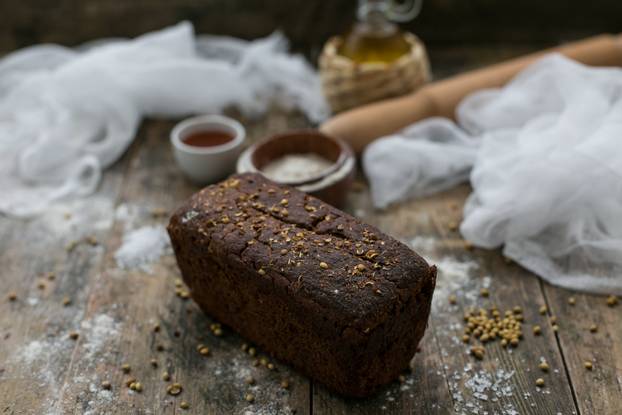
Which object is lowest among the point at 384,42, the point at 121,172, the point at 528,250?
the point at 121,172

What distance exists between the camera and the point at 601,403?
168cm

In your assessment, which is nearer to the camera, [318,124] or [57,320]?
[57,320]

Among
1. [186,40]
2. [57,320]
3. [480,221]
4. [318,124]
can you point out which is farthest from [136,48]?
[480,221]

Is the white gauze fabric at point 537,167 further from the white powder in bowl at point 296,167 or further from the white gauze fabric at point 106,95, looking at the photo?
the white gauze fabric at point 106,95

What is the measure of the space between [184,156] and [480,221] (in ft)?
3.17

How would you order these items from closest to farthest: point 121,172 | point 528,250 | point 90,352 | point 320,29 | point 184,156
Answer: point 90,352
point 528,250
point 184,156
point 121,172
point 320,29

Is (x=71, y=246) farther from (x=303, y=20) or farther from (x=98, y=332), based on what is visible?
(x=303, y=20)

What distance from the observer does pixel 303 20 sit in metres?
3.24

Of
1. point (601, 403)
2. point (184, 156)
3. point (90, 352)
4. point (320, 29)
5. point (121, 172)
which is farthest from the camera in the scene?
point (320, 29)

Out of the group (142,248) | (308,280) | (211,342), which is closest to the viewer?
(308,280)

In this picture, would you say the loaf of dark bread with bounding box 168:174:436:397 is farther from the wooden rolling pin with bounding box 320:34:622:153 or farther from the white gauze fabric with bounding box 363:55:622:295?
the wooden rolling pin with bounding box 320:34:622:153

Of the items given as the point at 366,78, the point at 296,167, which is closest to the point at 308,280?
the point at 296,167

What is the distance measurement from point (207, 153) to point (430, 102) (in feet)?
2.61

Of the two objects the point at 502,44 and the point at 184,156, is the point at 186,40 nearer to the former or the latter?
the point at 184,156
